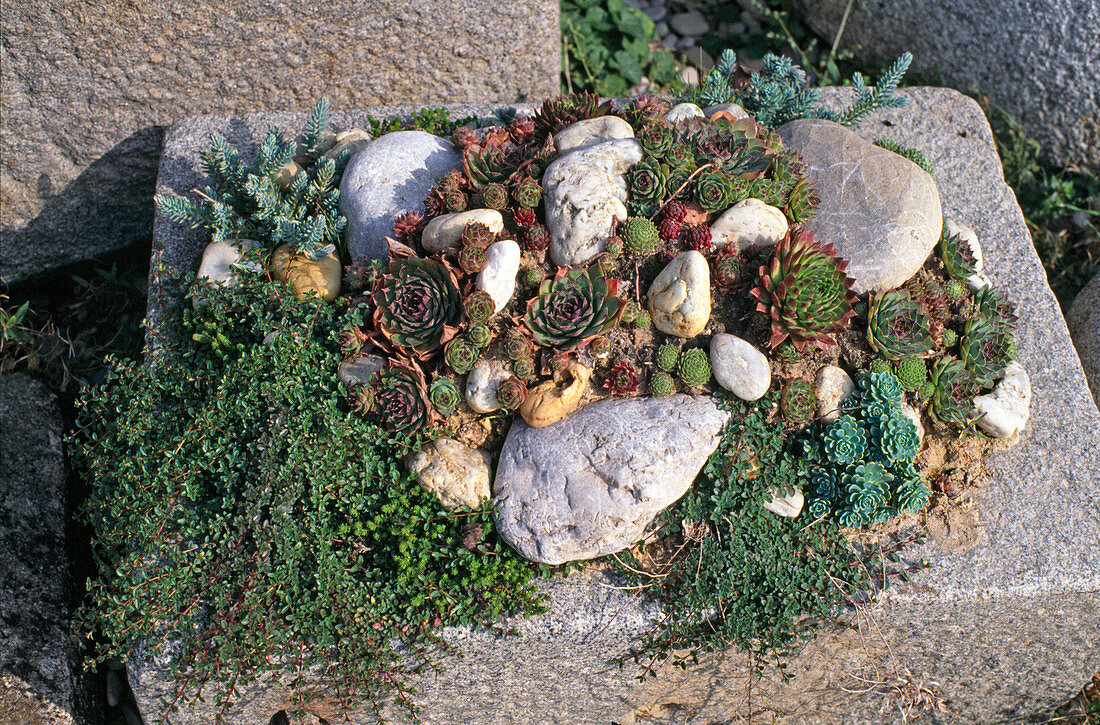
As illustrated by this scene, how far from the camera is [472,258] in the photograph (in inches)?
122

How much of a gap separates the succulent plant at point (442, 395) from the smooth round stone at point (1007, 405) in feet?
7.08

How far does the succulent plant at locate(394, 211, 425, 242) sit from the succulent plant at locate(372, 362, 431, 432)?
58cm

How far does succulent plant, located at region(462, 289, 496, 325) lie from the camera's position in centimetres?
305

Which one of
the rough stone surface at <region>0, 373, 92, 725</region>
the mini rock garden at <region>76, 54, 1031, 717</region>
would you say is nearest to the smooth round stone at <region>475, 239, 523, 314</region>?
the mini rock garden at <region>76, 54, 1031, 717</region>

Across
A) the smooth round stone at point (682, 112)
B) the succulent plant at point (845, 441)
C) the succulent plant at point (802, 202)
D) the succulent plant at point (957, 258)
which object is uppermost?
the smooth round stone at point (682, 112)

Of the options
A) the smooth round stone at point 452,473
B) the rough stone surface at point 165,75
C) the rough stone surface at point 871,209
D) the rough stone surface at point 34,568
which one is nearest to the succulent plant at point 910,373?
the rough stone surface at point 871,209

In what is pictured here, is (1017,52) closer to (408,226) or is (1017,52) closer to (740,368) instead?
(740,368)

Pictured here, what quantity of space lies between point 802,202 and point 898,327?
638mm

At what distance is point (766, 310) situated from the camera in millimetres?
3064

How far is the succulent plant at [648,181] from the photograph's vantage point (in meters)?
3.19

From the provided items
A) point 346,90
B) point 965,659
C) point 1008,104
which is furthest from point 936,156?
point 346,90

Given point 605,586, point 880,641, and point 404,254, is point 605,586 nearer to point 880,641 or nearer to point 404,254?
point 880,641

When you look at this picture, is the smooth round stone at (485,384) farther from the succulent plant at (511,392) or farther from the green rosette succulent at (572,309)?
the green rosette succulent at (572,309)

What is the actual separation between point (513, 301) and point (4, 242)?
2.89m
